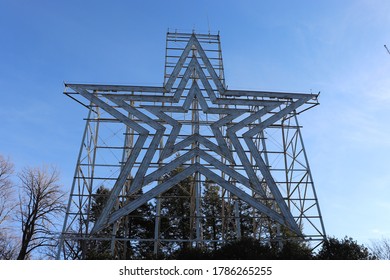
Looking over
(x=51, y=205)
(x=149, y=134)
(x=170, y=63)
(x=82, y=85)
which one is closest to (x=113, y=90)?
(x=82, y=85)

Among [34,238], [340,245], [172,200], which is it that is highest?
[172,200]

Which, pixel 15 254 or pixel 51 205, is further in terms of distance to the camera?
pixel 15 254

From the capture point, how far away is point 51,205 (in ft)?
88.2

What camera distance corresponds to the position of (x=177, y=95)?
2019cm

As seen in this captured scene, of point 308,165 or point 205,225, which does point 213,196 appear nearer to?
point 205,225

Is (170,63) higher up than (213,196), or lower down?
higher up

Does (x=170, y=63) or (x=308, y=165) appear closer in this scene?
(x=308, y=165)

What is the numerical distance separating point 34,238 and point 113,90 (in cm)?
1185

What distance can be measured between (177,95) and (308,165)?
26.9ft
